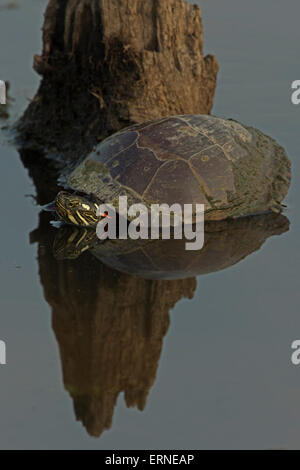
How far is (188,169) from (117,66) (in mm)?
2264

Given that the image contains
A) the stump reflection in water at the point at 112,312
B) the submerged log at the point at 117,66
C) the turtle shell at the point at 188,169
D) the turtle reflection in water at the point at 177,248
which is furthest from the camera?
the submerged log at the point at 117,66

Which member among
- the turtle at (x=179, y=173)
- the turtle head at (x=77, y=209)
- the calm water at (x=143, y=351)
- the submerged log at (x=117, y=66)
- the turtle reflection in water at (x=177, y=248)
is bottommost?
the calm water at (x=143, y=351)

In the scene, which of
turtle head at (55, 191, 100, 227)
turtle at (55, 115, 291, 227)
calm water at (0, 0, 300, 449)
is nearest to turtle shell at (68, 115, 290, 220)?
turtle at (55, 115, 291, 227)

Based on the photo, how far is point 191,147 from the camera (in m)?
7.06

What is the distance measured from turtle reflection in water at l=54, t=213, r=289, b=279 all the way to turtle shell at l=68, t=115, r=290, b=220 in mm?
192

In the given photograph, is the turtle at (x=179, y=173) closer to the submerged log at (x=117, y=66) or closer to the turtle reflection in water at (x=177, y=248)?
the turtle reflection in water at (x=177, y=248)

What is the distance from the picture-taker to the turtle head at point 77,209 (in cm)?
696

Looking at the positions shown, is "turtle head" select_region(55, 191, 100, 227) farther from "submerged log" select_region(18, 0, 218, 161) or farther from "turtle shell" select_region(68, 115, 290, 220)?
"submerged log" select_region(18, 0, 218, 161)

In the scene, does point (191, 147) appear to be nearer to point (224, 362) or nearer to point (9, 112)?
point (224, 362)

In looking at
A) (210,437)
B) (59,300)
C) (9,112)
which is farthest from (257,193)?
(9,112)

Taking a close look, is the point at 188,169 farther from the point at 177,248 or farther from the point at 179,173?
the point at 177,248

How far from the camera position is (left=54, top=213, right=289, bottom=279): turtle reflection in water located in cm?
621

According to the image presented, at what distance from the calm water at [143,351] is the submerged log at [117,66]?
1.72 metres

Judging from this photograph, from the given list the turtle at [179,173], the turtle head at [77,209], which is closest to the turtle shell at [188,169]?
the turtle at [179,173]
